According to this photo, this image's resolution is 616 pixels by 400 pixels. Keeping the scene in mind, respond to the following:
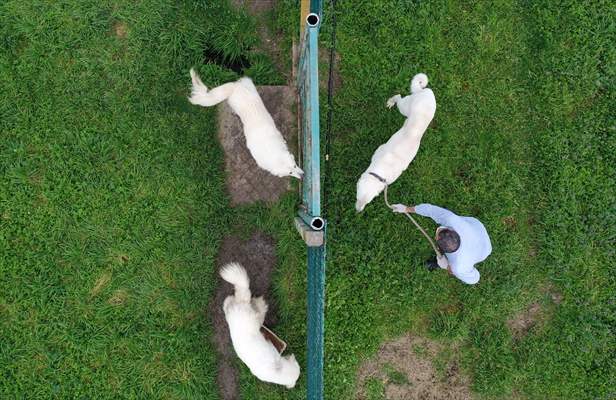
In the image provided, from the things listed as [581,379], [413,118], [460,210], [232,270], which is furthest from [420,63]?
[581,379]

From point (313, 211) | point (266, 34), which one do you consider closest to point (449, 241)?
point (313, 211)

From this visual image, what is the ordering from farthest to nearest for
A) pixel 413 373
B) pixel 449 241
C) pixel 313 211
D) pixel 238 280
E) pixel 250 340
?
1. pixel 413 373
2. pixel 238 280
3. pixel 250 340
4. pixel 449 241
5. pixel 313 211

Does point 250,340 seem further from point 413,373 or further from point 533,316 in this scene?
point 533,316

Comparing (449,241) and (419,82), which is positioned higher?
(419,82)

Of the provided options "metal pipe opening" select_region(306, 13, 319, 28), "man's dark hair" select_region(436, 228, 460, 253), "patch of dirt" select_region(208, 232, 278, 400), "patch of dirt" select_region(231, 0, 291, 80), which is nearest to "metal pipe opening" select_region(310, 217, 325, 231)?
"man's dark hair" select_region(436, 228, 460, 253)

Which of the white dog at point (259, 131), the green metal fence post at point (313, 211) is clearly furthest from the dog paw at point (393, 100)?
the white dog at point (259, 131)

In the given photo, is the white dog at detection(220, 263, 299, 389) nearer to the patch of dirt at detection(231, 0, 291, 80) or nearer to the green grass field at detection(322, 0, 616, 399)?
the green grass field at detection(322, 0, 616, 399)
